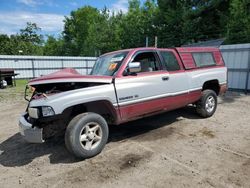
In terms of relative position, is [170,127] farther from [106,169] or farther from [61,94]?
[61,94]

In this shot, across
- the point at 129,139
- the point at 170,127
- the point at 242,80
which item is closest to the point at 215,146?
the point at 170,127

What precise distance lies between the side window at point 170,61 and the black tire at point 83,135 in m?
2.14

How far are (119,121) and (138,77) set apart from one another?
965 mm

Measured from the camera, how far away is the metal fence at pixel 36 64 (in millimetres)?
21830

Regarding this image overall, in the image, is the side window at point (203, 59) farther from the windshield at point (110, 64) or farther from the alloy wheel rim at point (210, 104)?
the windshield at point (110, 64)

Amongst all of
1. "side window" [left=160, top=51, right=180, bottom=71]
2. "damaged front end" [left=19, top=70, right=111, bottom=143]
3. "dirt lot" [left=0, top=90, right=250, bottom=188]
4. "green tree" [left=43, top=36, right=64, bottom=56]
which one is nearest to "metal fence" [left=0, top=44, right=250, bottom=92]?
"dirt lot" [left=0, top=90, right=250, bottom=188]

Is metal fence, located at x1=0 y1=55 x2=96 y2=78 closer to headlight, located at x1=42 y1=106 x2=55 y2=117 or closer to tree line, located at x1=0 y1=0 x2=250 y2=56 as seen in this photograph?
tree line, located at x1=0 y1=0 x2=250 y2=56

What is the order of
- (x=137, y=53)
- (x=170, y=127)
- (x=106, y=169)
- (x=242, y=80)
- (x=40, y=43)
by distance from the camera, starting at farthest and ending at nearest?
(x=40, y=43) → (x=242, y=80) → (x=170, y=127) → (x=137, y=53) → (x=106, y=169)

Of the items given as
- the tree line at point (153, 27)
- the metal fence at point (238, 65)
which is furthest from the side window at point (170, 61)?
the tree line at point (153, 27)

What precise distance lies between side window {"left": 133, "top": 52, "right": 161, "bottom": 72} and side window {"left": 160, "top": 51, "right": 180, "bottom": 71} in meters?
0.24

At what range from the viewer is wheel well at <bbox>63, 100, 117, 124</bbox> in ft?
13.6

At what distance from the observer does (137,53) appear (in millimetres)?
4715

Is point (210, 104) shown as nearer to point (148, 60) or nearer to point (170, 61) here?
point (170, 61)

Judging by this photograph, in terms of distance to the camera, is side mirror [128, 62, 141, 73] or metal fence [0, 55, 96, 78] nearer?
side mirror [128, 62, 141, 73]
